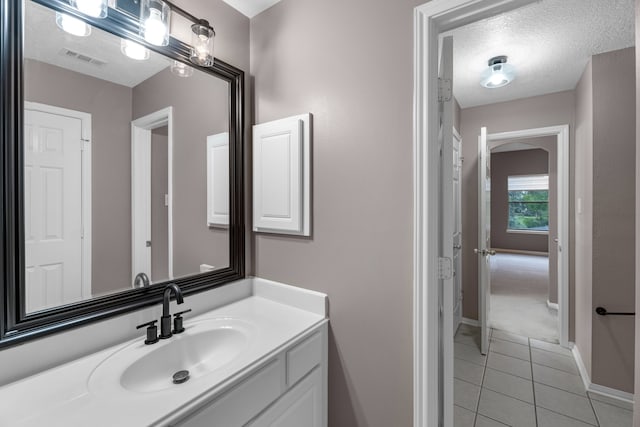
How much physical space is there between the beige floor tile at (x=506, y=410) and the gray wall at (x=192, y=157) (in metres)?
2.00

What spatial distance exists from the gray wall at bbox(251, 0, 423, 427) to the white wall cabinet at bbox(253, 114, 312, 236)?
6cm

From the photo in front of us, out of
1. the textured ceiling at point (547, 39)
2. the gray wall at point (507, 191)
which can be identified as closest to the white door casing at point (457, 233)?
the textured ceiling at point (547, 39)

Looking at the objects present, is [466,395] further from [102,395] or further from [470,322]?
[102,395]

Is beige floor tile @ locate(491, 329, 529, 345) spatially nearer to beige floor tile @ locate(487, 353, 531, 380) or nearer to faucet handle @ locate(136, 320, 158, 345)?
beige floor tile @ locate(487, 353, 531, 380)

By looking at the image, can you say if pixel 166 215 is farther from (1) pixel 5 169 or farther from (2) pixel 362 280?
(2) pixel 362 280

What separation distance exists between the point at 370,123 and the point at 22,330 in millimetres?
1475

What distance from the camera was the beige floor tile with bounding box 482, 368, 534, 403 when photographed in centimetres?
199

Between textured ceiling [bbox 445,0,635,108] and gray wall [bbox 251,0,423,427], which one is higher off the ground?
textured ceiling [bbox 445,0,635,108]

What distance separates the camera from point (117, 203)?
1158 mm

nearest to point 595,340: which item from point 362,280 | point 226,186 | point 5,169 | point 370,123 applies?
point 362,280

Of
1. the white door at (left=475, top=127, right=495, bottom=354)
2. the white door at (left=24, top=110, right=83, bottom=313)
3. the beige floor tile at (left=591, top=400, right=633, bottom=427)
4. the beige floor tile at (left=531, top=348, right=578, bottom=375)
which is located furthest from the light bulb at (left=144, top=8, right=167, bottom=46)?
the beige floor tile at (left=531, top=348, right=578, bottom=375)

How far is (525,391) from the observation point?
2.02 meters

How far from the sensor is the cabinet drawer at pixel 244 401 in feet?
2.66

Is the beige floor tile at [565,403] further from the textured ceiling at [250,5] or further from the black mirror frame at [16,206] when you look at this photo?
the textured ceiling at [250,5]
